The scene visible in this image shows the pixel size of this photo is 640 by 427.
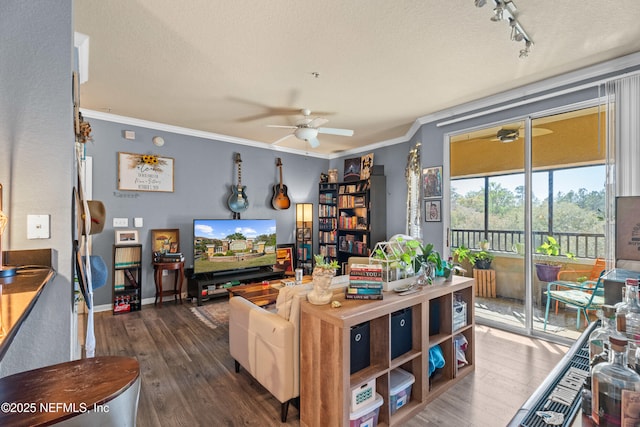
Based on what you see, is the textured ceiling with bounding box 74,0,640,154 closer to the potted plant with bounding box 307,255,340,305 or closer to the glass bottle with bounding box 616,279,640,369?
the potted plant with bounding box 307,255,340,305

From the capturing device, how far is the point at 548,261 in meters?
3.11

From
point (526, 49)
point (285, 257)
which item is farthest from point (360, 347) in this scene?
point (285, 257)

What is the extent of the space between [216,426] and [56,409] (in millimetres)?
1461

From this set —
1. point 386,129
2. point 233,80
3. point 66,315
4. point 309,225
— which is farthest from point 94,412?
point 309,225

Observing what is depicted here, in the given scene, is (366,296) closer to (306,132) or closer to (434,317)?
(434,317)

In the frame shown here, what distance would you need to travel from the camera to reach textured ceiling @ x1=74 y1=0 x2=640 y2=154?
1.92 metres

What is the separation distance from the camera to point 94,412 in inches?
25.1

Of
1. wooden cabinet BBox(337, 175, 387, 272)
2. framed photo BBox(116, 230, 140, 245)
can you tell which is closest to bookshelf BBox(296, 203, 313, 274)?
wooden cabinet BBox(337, 175, 387, 272)

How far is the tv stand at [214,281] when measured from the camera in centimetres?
418

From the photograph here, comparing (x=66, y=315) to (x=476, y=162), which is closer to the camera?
(x=66, y=315)

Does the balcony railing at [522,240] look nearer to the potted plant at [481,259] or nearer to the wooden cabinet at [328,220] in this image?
the potted plant at [481,259]

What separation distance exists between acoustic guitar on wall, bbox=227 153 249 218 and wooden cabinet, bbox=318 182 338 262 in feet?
5.61

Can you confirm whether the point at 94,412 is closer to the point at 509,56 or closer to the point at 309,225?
the point at 509,56

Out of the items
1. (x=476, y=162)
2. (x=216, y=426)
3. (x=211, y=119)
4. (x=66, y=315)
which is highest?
(x=211, y=119)
